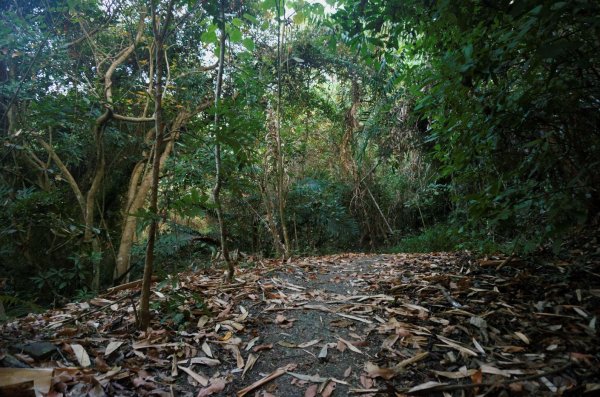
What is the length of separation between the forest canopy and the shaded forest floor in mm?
335

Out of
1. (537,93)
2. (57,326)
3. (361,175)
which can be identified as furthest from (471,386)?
(361,175)

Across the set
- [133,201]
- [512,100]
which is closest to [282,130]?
[133,201]

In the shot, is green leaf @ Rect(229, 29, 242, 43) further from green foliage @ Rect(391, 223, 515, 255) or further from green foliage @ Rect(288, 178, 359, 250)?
green foliage @ Rect(288, 178, 359, 250)

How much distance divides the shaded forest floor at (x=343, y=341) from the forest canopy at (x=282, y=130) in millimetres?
335

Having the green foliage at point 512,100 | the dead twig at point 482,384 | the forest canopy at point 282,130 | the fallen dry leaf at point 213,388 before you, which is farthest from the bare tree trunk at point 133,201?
the dead twig at point 482,384

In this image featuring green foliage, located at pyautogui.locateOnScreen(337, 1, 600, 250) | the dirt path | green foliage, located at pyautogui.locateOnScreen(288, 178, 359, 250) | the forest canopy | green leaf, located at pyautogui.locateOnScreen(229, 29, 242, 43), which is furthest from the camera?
green foliage, located at pyautogui.locateOnScreen(288, 178, 359, 250)

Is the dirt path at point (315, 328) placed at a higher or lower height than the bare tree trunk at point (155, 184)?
lower

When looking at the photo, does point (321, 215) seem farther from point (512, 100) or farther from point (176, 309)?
point (512, 100)

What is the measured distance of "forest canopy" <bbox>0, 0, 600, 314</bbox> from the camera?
1.78m

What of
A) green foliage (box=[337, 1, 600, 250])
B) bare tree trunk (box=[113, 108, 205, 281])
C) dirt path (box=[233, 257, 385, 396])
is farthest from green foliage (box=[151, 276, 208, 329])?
bare tree trunk (box=[113, 108, 205, 281])

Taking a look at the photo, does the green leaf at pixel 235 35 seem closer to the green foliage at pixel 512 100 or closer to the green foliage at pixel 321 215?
the green foliage at pixel 512 100

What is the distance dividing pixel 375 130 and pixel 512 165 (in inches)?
163

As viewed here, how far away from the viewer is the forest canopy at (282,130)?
178cm

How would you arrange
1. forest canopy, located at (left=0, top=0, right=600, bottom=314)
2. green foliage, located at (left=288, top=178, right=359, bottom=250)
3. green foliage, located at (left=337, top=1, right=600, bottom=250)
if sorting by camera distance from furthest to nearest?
green foliage, located at (left=288, top=178, right=359, bottom=250) → forest canopy, located at (left=0, top=0, right=600, bottom=314) → green foliage, located at (left=337, top=1, right=600, bottom=250)
